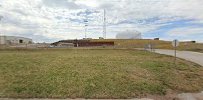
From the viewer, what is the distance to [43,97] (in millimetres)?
8234

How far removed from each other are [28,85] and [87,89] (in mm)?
2253

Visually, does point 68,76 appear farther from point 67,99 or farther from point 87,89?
point 67,99

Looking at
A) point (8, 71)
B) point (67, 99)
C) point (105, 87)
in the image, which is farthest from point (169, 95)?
point (8, 71)

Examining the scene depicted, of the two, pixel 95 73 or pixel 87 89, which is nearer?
pixel 87 89

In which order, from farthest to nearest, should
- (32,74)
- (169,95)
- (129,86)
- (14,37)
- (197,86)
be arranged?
1. (14,37)
2. (32,74)
3. (197,86)
4. (129,86)
5. (169,95)

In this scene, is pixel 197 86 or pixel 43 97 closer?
pixel 43 97

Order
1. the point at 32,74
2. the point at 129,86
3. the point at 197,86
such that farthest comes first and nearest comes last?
the point at 32,74
the point at 197,86
the point at 129,86

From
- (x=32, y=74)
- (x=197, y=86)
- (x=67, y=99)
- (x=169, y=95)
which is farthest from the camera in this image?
(x=32, y=74)

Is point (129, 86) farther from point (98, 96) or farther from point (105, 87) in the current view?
point (98, 96)

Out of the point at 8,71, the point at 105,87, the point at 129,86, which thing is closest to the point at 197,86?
the point at 129,86

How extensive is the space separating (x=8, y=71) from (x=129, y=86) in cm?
610

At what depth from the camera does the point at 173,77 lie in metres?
11.6

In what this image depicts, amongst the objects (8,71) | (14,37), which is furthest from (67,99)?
(14,37)

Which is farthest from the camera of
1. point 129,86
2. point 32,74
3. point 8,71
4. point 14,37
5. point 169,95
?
point 14,37
